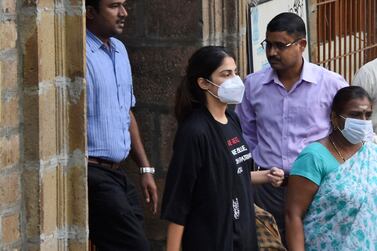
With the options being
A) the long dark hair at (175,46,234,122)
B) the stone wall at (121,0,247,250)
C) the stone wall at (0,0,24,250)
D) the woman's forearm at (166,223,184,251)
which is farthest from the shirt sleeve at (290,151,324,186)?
the stone wall at (0,0,24,250)

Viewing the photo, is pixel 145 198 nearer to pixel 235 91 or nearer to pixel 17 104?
pixel 235 91

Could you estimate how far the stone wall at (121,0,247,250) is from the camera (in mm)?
7906

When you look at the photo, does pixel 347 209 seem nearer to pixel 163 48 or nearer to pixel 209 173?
pixel 209 173

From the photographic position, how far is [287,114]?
293 inches

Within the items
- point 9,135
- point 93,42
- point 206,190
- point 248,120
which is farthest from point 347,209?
point 9,135

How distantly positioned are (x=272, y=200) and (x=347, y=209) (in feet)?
2.93

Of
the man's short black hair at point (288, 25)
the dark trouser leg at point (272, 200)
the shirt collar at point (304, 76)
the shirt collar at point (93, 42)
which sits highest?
the man's short black hair at point (288, 25)

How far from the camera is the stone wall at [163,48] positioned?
25.9 feet

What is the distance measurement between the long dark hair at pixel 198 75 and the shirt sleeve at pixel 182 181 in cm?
27

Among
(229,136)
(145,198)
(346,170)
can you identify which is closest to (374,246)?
(346,170)

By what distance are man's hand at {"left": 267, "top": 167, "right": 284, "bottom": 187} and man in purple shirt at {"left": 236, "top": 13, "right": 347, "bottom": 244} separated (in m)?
0.55

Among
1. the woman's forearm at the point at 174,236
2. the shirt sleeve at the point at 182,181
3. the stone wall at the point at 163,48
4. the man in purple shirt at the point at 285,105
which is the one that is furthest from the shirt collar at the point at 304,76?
the woman's forearm at the point at 174,236

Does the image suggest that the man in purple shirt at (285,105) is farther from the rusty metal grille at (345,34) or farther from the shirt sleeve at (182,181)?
the rusty metal grille at (345,34)

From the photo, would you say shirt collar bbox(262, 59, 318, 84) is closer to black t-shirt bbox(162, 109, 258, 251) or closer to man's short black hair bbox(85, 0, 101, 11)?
man's short black hair bbox(85, 0, 101, 11)
